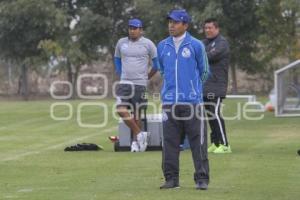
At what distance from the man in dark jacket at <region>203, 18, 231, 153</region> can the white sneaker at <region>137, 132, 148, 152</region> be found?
3.57 feet

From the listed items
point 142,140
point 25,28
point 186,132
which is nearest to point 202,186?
point 186,132

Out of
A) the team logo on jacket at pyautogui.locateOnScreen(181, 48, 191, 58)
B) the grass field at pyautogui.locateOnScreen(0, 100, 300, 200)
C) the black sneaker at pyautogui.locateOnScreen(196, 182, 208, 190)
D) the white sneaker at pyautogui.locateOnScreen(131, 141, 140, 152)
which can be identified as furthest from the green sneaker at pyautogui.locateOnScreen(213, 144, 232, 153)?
the team logo on jacket at pyautogui.locateOnScreen(181, 48, 191, 58)

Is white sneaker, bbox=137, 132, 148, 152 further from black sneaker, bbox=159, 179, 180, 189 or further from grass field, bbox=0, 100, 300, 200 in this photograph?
black sneaker, bbox=159, 179, 180, 189

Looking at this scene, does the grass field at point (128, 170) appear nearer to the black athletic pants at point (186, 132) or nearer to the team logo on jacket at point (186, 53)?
the black athletic pants at point (186, 132)

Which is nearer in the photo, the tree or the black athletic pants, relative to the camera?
the black athletic pants

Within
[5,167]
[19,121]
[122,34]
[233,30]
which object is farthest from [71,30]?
[5,167]

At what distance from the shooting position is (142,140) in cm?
1404

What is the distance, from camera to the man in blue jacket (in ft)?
30.8

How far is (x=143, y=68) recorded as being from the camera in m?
14.1

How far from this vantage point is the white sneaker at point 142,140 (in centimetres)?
1398

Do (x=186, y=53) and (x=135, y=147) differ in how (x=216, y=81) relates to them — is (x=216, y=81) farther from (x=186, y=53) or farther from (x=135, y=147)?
(x=186, y=53)

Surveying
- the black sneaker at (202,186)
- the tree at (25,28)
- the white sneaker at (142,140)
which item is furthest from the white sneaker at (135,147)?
the tree at (25,28)

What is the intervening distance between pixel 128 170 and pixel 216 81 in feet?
9.39

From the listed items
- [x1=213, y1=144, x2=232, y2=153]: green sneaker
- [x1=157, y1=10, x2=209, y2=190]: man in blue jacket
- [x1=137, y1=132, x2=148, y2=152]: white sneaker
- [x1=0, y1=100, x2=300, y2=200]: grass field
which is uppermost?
[x1=157, y1=10, x2=209, y2=190]: man in blue jacket
